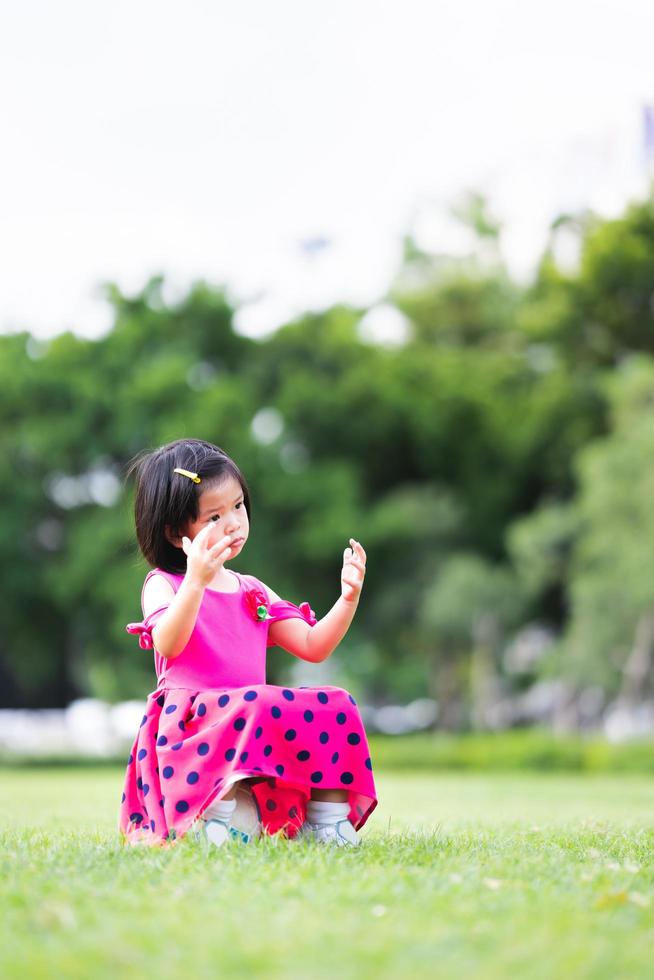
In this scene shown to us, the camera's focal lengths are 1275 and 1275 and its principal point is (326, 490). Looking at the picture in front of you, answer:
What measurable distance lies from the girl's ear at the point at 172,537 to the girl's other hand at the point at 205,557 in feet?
1.12

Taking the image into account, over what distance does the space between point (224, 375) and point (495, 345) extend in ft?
22.2

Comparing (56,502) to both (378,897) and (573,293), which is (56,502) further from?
(378,897)

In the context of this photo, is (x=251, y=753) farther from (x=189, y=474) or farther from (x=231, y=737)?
(x=189, y=474)

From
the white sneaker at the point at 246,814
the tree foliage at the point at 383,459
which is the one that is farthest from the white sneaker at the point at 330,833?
the tree foliage at the point at 383,459

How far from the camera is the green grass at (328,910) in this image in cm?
230

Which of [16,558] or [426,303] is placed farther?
[426,303]

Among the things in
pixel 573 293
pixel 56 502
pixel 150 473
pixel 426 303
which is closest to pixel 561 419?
pixel 573 293

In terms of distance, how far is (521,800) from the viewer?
35.2ft

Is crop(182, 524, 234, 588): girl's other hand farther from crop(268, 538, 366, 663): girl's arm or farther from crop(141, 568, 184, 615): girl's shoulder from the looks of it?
crop(268, 538, 366, 663): girl's arm

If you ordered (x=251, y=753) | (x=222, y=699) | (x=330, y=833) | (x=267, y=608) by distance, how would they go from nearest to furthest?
(x=251, y=753) < (x=222, y=699) < (x=330, y=833) < (x=267, y=608)

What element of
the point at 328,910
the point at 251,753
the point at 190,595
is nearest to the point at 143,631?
the point at 190,595

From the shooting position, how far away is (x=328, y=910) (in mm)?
2738

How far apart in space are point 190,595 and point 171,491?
512mm

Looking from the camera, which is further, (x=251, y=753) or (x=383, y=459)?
(x=383, y=459)
